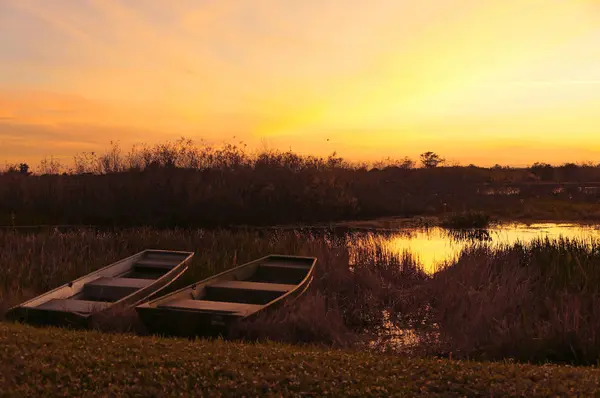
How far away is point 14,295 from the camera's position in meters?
10.4

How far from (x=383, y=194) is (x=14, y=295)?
21.7 metres

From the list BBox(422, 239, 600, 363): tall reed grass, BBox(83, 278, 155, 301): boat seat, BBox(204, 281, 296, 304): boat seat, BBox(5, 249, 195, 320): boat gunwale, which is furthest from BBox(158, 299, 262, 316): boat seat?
BBox(422, 239, 600, 363): tall reed grass

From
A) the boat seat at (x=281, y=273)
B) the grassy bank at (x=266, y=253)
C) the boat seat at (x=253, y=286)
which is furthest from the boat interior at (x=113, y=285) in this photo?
the boat seat at (x=281, y=273)

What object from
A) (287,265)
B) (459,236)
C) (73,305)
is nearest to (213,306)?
(73,305)

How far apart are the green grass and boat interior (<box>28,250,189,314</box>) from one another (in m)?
2.91

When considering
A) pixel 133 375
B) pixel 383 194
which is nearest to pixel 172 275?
pixel 133 375

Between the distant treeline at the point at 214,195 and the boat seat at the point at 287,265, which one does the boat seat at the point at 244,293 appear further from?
the distant treeline at the point at 214,195

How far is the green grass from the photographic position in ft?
16.3

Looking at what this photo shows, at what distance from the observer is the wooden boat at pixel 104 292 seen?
852 cm

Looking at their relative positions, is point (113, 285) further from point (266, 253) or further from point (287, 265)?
point (266, 253)

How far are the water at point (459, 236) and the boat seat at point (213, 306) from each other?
9284mm

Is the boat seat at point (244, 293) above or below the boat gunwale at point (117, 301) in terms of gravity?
below

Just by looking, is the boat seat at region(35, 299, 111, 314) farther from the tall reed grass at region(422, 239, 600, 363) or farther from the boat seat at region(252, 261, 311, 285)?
the tall reed grass at region(422, 239, 600, 363)

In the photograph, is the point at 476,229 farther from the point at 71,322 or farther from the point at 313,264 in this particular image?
the point at 71,322
